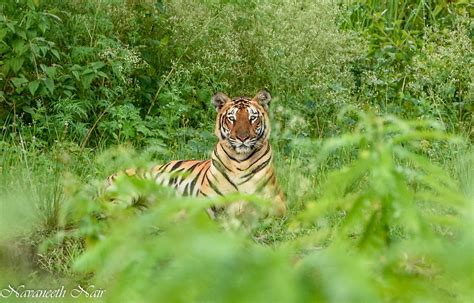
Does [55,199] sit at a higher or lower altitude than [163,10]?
lower

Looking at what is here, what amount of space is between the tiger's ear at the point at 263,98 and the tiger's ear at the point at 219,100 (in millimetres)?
182

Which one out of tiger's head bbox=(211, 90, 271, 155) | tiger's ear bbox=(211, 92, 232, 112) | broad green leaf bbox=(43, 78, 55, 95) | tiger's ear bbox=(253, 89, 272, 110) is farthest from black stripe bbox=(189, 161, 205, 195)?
broad green leaf bbox=(43, 78, 55, 95)

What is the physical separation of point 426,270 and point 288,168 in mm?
5200

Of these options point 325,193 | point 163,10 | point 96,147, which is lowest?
point 96,147

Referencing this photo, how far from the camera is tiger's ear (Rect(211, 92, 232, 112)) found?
238 inches

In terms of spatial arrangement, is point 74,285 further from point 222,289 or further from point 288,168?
point 222,289

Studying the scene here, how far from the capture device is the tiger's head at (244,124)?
5832mm

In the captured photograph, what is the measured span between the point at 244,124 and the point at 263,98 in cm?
28

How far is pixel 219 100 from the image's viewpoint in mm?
6078

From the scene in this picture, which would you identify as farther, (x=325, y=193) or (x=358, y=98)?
(x=358, y=98)

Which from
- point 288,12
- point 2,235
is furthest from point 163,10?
point 2,235

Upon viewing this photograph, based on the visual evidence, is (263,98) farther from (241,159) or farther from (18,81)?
(18,81)

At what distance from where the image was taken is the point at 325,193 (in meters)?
1.17

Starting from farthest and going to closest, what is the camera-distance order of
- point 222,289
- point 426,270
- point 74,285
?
point 74,285
point 426,270
point 222,289
